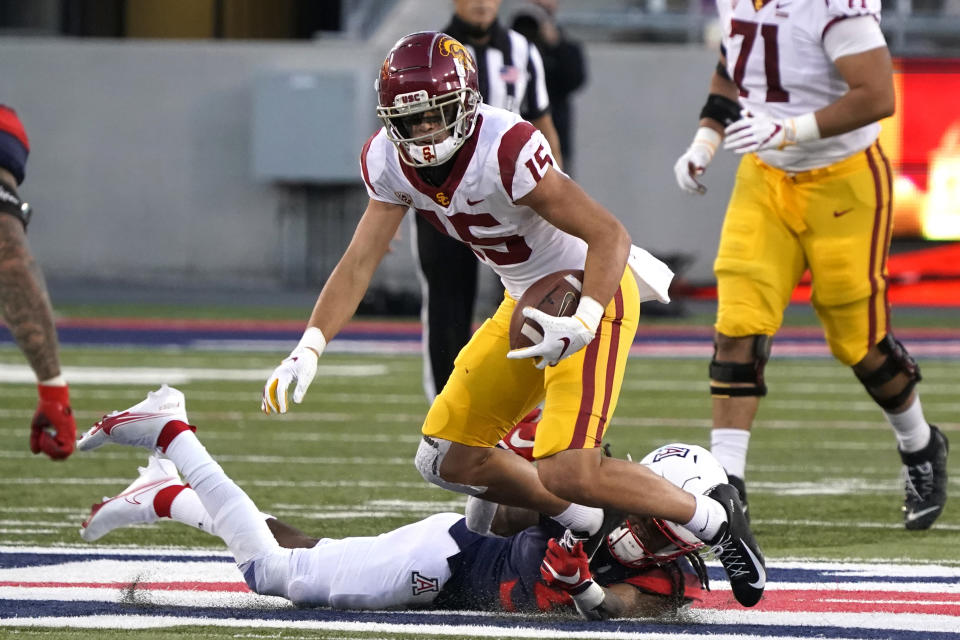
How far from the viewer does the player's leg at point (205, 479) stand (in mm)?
3881

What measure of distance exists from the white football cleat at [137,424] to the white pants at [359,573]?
1.31ft

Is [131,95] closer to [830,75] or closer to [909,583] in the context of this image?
[830,75]

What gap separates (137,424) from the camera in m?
4.01

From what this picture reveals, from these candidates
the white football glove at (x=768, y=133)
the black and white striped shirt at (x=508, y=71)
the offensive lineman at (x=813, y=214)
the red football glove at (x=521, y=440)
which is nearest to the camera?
the red football glove at (x=521, y=440)

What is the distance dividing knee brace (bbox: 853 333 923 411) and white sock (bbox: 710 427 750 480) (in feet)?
1.38

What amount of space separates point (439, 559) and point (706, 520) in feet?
1.93

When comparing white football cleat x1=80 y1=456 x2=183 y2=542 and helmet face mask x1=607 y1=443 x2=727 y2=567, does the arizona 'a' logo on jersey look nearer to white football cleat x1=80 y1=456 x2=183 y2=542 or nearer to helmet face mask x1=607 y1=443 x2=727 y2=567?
helmet face mask x1=607 y1=443 x2=727 y2=567

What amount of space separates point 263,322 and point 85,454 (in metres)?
6.41

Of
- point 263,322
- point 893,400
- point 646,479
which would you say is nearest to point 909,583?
point 646,479

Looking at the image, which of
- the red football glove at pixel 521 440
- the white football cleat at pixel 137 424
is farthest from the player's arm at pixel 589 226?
the white football cleat at pixel 137 424

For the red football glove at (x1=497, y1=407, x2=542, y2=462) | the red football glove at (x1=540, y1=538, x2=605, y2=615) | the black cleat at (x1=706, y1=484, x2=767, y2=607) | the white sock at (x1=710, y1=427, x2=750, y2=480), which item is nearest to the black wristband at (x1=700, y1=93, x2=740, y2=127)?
the white sock at (x1=710, y1=427, x2=750, y2=480)

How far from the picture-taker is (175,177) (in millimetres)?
16734

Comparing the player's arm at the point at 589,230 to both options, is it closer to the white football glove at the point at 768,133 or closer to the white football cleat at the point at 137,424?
the white football cleat at the point at 137,424

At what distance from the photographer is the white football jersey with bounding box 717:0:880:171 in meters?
5.14
